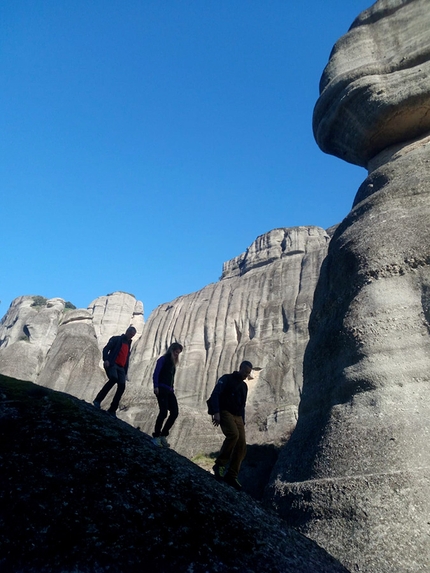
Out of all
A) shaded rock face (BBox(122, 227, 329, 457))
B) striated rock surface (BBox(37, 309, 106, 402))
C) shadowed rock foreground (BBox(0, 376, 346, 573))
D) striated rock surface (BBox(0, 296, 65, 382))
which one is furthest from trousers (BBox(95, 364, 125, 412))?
shaded rock face (BBox(122, 227, 329, 457))

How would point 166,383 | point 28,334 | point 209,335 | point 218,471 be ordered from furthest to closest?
point 209,335
point 28,334
point 166,383
point 218,471

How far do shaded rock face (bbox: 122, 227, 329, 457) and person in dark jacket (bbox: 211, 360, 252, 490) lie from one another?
32167 millimetres

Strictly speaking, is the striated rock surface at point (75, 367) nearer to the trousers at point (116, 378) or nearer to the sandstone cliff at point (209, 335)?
the sandstone cliff at point (209, 335)

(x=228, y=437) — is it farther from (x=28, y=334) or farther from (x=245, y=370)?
(x=28, y=334)

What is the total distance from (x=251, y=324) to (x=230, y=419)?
168 ft

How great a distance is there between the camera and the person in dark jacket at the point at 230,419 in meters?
6.68

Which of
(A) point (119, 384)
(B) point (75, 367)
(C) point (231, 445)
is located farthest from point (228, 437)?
(B) point (75, 367)

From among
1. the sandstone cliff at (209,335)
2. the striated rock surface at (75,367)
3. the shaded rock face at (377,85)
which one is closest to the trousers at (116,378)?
the shaded rock face at (377,85)

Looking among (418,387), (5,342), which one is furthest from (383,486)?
(5,342)

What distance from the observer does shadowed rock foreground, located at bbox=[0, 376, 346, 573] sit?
130 inches

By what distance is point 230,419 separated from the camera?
22.3 ft

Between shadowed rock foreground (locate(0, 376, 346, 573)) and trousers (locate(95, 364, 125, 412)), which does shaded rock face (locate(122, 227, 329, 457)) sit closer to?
trousers (locate(95, 364, 125, 412))

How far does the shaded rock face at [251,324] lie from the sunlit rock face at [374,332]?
27.5m

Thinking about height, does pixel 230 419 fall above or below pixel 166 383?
below
